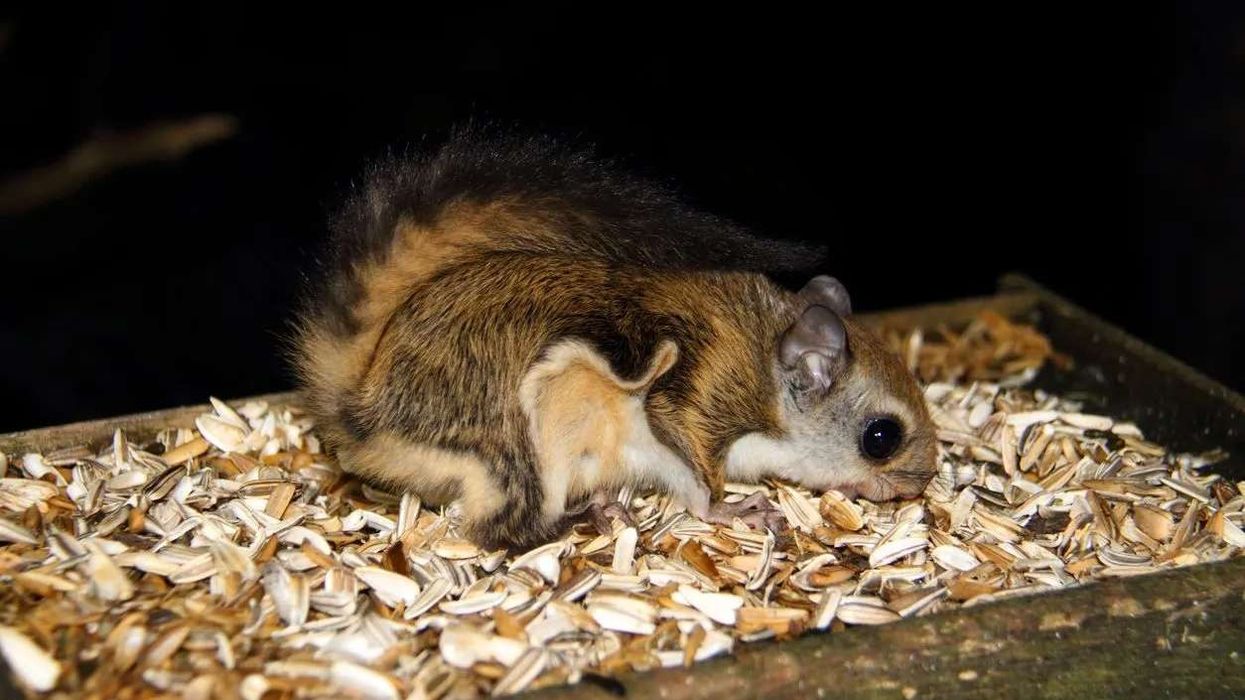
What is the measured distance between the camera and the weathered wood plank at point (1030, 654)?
2113 mm

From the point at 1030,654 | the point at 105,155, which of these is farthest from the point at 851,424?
the point at 105,155

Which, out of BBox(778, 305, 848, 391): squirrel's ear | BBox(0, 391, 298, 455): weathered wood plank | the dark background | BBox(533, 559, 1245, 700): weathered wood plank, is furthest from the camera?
the dark background

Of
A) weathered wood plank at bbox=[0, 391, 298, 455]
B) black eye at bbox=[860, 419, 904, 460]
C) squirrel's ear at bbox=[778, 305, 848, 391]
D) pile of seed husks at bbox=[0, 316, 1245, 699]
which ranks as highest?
squirrel's ear at bbox=[778, 305, 848, 391]

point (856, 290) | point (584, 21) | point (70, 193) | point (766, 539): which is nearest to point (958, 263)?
point (856, 290)

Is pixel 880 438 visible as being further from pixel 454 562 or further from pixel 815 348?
pixel 454 562

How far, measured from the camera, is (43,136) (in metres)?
3.96

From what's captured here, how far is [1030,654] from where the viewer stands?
226 cm

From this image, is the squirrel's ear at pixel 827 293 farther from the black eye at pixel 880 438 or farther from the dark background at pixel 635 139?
the dark background at pixel 635 139

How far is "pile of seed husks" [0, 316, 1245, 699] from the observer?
222 centimetres

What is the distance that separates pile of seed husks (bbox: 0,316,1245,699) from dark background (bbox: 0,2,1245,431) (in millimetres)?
1128

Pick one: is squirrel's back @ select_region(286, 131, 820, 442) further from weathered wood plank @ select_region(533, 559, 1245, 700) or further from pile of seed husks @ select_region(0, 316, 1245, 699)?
weathered wood plank @ select_region(533, 559, 1245, 700)

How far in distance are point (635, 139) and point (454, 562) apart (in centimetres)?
186

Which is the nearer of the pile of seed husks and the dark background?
the pile of seed husks

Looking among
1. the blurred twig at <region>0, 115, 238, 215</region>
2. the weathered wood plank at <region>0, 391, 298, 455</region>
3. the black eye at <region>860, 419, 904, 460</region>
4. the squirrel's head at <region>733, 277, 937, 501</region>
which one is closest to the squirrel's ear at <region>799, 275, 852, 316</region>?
the squirrel's head at <region>733, 277, 937, 501</region>
